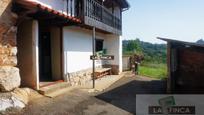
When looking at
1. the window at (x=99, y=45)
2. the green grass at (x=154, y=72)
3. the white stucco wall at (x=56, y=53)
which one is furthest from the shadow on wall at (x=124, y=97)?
the green grass at (x=154, y=72)

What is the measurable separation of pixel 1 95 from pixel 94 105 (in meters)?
3.13

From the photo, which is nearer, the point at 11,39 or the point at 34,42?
the point at 11,39

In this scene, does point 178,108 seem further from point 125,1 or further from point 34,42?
point 125,1

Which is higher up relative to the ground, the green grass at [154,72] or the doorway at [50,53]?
the doorway at [50,53]

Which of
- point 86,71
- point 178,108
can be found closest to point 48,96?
point 178,108

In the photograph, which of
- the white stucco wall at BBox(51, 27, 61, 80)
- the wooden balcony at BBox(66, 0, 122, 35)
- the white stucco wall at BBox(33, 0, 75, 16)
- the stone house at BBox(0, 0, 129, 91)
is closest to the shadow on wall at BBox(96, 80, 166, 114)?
the stone house at BBox(0, 0, 129, 91)

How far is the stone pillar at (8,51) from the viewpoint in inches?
316

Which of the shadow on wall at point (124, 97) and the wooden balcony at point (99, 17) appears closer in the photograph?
the shadow on wall at point (124, 97)

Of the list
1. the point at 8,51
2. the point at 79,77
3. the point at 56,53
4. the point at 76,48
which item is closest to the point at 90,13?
the point at 76,48

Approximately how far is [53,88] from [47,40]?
114 inches

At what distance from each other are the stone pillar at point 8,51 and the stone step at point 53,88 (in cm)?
140

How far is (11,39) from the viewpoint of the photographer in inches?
333

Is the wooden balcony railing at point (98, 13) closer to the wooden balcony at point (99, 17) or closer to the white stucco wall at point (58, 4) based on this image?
the wooden balcony at point (99, 17)

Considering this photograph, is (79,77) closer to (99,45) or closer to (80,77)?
(80,77)
